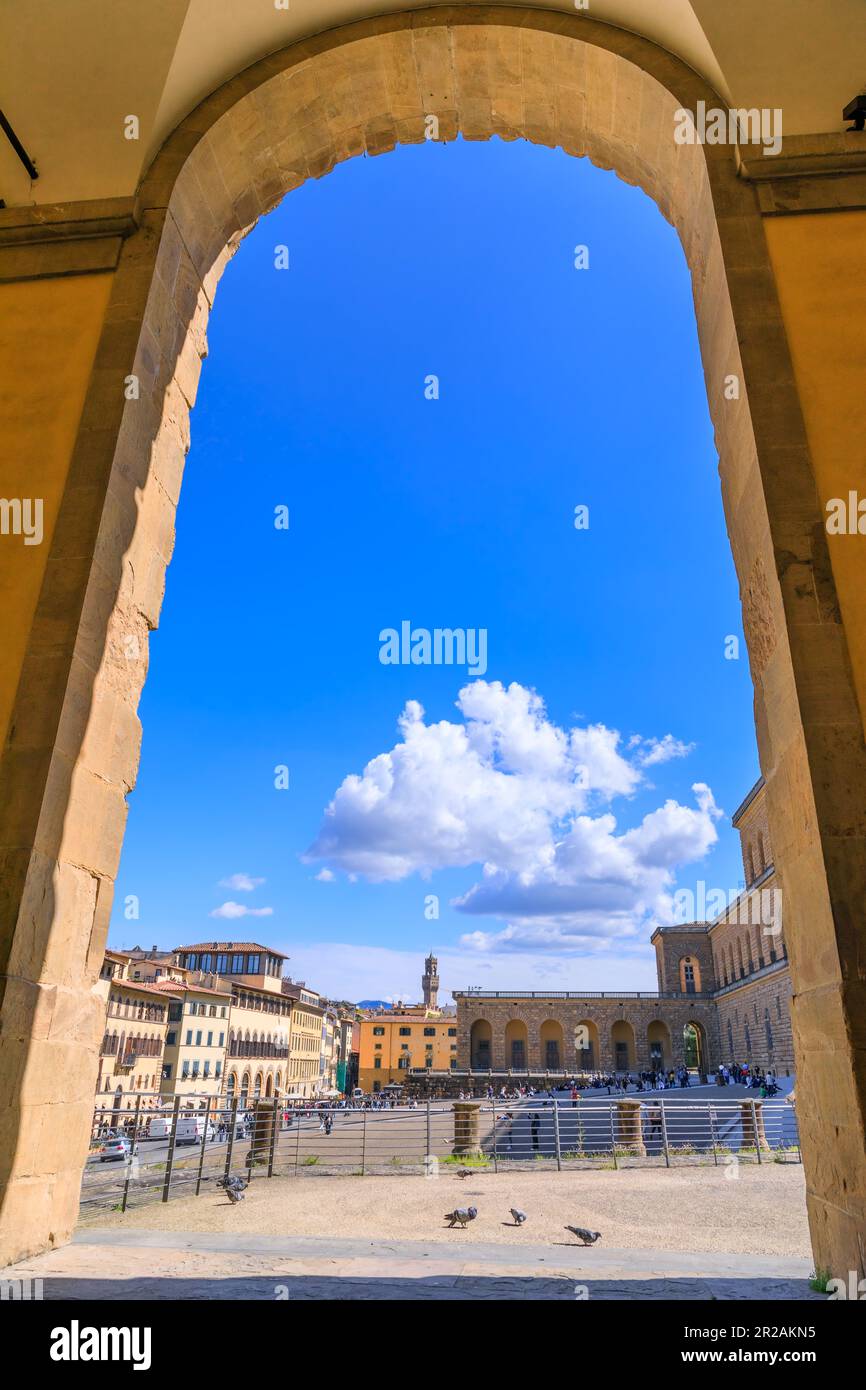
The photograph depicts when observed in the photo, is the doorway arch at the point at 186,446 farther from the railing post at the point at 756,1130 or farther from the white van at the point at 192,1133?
the railing post at the point at 756,1130

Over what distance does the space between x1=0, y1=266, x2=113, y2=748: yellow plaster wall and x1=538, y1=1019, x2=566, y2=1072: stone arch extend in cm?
6034

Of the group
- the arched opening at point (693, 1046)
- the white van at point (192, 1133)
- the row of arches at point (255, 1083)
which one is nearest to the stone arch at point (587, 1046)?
the arched opening at point (693, 1046)

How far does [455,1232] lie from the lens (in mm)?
6203

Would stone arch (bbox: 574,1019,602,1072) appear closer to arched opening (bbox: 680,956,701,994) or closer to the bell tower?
arched opening (bbox: 680,956,701,994)

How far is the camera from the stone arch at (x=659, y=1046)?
181 feet

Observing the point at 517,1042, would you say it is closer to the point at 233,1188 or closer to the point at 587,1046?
the point at 587,1046

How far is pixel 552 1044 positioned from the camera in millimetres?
58375

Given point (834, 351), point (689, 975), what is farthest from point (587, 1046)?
point (834, 351)

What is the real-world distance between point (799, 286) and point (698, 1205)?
739 cm

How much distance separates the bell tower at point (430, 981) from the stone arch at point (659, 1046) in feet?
123

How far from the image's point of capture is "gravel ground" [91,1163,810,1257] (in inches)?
238

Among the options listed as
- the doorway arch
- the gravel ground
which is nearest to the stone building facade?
the gravel ground
